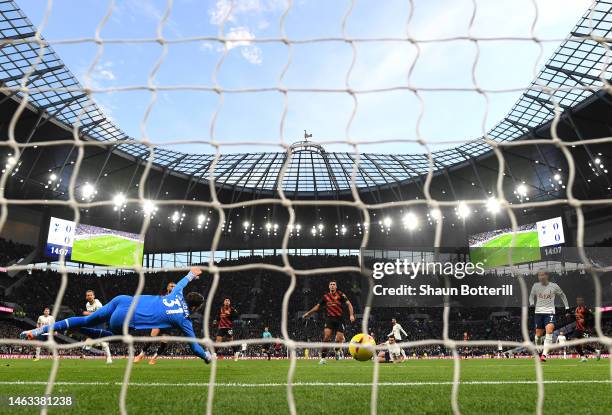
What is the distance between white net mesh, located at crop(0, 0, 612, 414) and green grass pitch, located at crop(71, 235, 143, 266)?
16.7ft

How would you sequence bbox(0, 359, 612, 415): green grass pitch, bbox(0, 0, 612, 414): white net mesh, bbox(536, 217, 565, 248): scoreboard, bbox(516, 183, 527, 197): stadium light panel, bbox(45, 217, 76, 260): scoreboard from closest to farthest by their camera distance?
bbox(0, 0, 612, 414): white net mesh, bbox(0, 359, 612, 415): green grass pitch, bbox(536, 217, 565, 248): scoreboard, bbox(45, 217, 76, 260): scoreboard, bbox(516, 183, 527, 197): stadium light panel

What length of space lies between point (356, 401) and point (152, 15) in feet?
13.0

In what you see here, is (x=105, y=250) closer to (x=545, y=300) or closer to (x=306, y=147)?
(x=306, y=147)

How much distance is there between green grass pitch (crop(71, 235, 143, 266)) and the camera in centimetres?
3133

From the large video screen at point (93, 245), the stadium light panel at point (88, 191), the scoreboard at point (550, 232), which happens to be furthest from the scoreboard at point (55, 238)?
the scoreboard at point (550, 232)

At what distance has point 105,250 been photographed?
32094mm

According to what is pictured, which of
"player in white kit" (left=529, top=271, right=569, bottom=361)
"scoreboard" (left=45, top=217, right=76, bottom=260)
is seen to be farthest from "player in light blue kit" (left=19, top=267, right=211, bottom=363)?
"scoreboard" (left=45, top=217, right=76, bottom=260)

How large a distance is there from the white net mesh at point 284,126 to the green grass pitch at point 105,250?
5077 millimetres

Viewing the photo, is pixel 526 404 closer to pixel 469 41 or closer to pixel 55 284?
pixel 469 41

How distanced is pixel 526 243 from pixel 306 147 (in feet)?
53.7

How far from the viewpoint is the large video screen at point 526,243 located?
104ft

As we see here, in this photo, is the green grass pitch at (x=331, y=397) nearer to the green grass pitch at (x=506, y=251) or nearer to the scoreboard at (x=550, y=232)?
the green grass pitch at (x=506, y=251)

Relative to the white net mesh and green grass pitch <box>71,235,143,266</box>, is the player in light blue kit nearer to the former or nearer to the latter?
the white net mesh

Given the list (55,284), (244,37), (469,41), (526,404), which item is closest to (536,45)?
(469,41)
